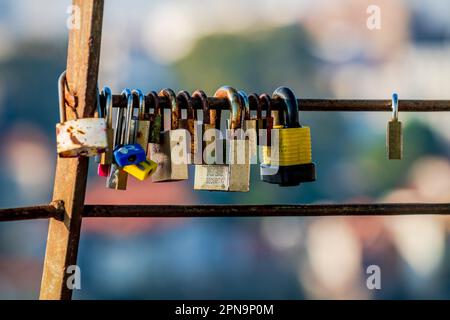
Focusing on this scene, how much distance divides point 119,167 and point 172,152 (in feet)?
0.37

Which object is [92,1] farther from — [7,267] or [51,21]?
[7,267]

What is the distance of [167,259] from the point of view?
19.8 meters

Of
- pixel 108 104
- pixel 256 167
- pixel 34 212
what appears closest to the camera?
pixel 34 212

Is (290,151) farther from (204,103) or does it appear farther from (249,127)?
(204,103)

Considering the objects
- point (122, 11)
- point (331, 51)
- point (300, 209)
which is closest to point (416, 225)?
point (331, 51)

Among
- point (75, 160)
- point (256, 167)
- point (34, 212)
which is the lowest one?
point (34, 212)

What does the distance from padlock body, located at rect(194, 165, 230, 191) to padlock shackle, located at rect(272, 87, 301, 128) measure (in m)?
0.19

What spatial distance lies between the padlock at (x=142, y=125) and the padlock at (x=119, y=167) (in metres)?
0.03

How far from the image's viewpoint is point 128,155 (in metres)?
1.68

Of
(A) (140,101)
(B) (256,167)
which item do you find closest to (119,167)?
(A) (140,101)

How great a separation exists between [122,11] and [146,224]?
171 inches

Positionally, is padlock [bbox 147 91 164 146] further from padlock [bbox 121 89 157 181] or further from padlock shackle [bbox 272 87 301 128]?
padlock shackle [bbox 272 87 301 128]

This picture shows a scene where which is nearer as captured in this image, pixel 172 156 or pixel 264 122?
pixel 172 156

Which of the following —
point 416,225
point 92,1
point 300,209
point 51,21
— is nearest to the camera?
point 92,1
